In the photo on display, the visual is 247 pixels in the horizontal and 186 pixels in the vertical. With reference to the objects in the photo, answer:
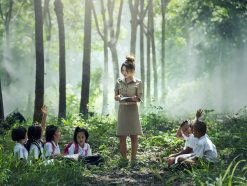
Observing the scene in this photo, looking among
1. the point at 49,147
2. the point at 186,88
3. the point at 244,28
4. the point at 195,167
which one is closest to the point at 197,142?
the point at 195,167

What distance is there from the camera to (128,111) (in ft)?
36.1

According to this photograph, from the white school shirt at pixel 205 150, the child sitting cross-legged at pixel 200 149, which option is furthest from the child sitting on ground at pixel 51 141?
the white school shirt at pixel 205 150

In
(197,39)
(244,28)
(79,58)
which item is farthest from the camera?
(79,58)

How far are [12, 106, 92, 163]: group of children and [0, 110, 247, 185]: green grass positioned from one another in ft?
0.92

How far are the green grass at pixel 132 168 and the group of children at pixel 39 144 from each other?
0.92 feet

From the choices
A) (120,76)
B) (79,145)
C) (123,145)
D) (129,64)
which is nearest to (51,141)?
(79,145)

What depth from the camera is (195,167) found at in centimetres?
941

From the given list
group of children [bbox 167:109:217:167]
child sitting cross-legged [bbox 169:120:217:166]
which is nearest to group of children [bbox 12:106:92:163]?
group of children [bbox 167:109:217:167]

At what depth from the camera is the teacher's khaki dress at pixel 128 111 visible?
1091 cm

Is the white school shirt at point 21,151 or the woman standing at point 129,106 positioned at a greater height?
the woman standing at point 129,106

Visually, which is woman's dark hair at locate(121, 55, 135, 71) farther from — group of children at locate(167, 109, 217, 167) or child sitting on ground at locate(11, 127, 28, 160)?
child sitting on ground at locate(11, 127, 28, 160)

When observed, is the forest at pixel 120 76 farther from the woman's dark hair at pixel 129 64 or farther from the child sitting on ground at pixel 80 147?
the woman's dark hair at pixel 129 64

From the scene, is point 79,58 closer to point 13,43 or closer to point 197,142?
point 13,43

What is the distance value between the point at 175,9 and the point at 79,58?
46.3 m
